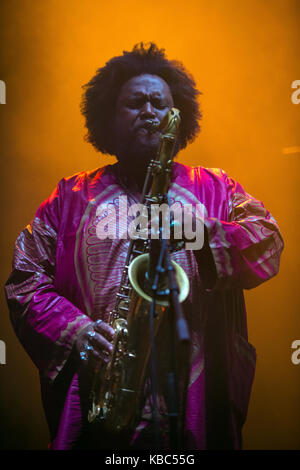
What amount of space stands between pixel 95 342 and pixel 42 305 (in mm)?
323

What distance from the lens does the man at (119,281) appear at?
1978 mm

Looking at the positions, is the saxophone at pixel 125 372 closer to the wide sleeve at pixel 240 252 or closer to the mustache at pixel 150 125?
the wide sleeve at pixel 240 252

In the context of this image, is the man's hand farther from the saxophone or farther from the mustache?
the mustache

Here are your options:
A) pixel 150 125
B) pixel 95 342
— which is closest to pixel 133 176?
pixel 150 125

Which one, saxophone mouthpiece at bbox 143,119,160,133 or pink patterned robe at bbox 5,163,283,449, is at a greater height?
saxophone mouthpiece at bbox 143,119,160,133

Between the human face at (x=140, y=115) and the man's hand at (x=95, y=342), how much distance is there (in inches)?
35.4

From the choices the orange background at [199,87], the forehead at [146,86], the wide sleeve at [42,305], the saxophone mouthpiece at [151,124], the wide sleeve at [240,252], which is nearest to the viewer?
Answer: the wide sleeve at [240,252]

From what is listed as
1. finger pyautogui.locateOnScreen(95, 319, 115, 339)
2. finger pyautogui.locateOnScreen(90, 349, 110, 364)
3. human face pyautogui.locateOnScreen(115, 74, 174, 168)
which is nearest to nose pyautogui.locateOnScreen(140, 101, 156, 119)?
human face pyautogui.locateOnScreen(115, 74, 174, 168)

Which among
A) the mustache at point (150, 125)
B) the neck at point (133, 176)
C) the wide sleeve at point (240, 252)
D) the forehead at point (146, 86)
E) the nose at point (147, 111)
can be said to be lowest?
the wide sleeve at point (240, 252)

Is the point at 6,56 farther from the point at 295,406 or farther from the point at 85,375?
the point at 295,406

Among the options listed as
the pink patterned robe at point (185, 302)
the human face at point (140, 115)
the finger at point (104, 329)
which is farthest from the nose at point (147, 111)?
the finger at point (104, 329)

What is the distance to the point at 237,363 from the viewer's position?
2.07m

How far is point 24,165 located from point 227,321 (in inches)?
59.0

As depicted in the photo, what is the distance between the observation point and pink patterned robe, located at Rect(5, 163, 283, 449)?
1978mm
